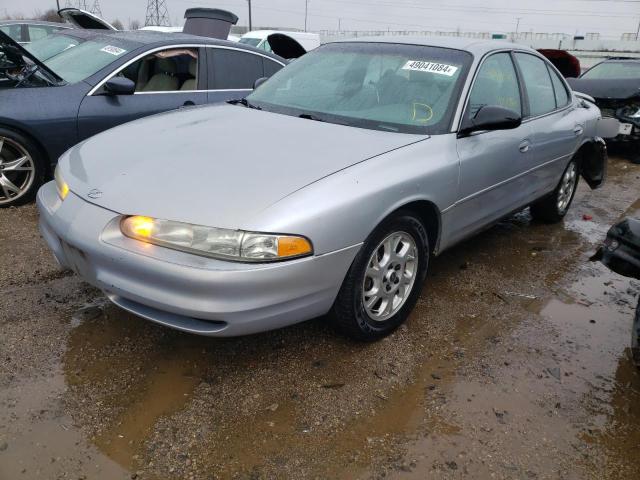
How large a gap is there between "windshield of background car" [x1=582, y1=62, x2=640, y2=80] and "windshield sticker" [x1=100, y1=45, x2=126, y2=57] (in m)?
7.89

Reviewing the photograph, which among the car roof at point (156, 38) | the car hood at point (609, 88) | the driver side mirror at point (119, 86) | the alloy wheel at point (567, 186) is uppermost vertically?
the car roof at point (156, 38)

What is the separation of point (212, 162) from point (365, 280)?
3.17 ft

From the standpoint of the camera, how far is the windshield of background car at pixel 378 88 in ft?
10.1

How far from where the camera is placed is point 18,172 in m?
4.35

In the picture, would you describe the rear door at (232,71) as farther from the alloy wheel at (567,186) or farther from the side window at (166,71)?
the alloy wheel at (567,186)

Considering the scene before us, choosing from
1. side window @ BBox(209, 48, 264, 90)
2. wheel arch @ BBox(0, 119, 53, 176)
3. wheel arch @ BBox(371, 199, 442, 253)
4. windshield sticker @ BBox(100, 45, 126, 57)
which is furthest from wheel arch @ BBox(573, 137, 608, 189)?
wheel arch @ BBox(0, 119, 53, 176)

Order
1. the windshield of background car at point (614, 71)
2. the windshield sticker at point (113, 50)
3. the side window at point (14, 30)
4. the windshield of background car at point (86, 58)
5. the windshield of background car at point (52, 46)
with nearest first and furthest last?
the windshield of background car at point (86, 58) → the windshield sticker at point (113, 50) → the windshield of background car at point (52, 46) → the windshield of background car at point (614, 71) → the side window at point (14, 30)

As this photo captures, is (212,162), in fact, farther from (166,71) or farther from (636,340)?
(166,71)

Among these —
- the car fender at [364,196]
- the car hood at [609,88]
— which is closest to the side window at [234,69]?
the car fender at [364,196]

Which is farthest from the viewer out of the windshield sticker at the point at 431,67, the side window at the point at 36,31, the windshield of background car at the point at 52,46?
the side window at the point at 36,31

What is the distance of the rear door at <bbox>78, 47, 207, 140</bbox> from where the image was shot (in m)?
4.47

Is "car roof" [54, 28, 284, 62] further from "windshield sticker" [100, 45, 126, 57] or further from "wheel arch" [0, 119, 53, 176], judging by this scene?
"wheel arch" [0, 119, 53, 176]

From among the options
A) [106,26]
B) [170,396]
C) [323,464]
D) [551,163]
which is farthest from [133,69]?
[323,464]

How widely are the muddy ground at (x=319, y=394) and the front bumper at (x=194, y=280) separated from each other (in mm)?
386
